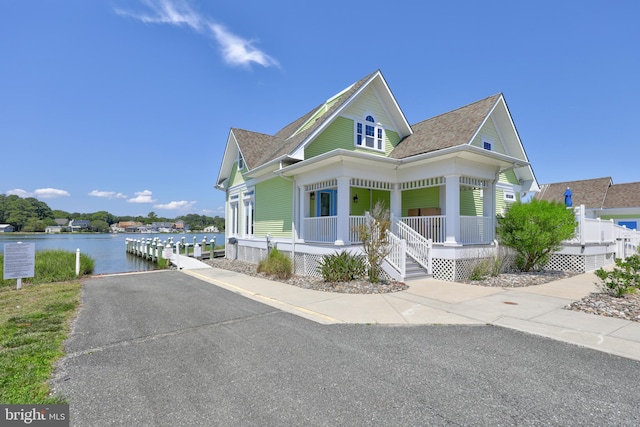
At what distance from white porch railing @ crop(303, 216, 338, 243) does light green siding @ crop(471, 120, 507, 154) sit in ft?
27.7

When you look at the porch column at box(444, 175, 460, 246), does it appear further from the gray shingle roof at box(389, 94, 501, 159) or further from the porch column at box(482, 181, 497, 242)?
the porch column at box(482, 181, 497, 242)

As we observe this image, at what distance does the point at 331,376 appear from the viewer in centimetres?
392

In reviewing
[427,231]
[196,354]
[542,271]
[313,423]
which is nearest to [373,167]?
[427,231]

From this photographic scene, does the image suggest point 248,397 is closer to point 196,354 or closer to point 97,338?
point 196,354

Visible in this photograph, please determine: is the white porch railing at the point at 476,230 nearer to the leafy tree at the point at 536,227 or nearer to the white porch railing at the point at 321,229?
the leafy tree at the point at 536,227

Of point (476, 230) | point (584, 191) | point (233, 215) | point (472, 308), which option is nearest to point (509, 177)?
point (476, 230)

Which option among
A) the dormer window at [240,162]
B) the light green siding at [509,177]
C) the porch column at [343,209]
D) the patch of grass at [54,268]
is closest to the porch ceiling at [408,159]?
the porch column at [343,209]

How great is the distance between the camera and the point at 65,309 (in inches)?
287

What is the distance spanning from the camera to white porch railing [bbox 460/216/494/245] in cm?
1171

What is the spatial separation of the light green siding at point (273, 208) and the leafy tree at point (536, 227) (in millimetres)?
8905

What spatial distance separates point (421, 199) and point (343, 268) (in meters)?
7.38

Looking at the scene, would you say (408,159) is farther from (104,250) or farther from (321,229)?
(104,250)

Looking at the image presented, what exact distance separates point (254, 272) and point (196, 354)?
29.5 feet

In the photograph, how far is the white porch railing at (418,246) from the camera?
37.0 feet
